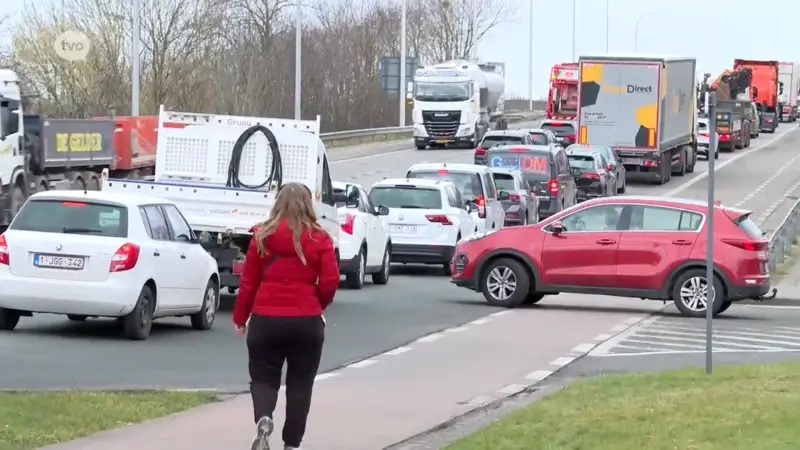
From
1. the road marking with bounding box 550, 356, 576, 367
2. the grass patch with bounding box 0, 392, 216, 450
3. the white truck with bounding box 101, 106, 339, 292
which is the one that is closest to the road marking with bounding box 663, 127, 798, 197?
the white truck with bounding box 101, 106, 339, 292

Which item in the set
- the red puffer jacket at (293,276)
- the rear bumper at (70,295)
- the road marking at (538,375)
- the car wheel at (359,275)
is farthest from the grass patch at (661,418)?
the car wheel at (359,275)

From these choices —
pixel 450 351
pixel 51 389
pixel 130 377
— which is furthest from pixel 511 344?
pixel 51 389

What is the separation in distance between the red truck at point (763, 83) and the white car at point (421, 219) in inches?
2454

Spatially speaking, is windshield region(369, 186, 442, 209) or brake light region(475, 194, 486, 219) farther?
brake light region(475, 194, 486, 219)

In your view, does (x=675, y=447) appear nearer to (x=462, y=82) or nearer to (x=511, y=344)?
(x=511, y=344)

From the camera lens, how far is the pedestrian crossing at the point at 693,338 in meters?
16.8

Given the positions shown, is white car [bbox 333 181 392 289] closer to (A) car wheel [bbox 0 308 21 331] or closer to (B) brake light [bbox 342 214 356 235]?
(B) brake light [bbox 342 214 356 235]

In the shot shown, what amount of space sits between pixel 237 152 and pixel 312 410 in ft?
30.4

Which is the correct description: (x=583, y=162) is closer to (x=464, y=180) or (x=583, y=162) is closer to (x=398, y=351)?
(x=464, y=180)

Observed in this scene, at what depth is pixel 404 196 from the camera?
2683 cm

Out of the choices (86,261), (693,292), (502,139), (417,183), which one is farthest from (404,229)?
(502,139)

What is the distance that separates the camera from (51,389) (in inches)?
470

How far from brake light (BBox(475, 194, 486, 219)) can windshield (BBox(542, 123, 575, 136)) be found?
96.5 ft

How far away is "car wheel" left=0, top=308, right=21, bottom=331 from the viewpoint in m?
16.0
